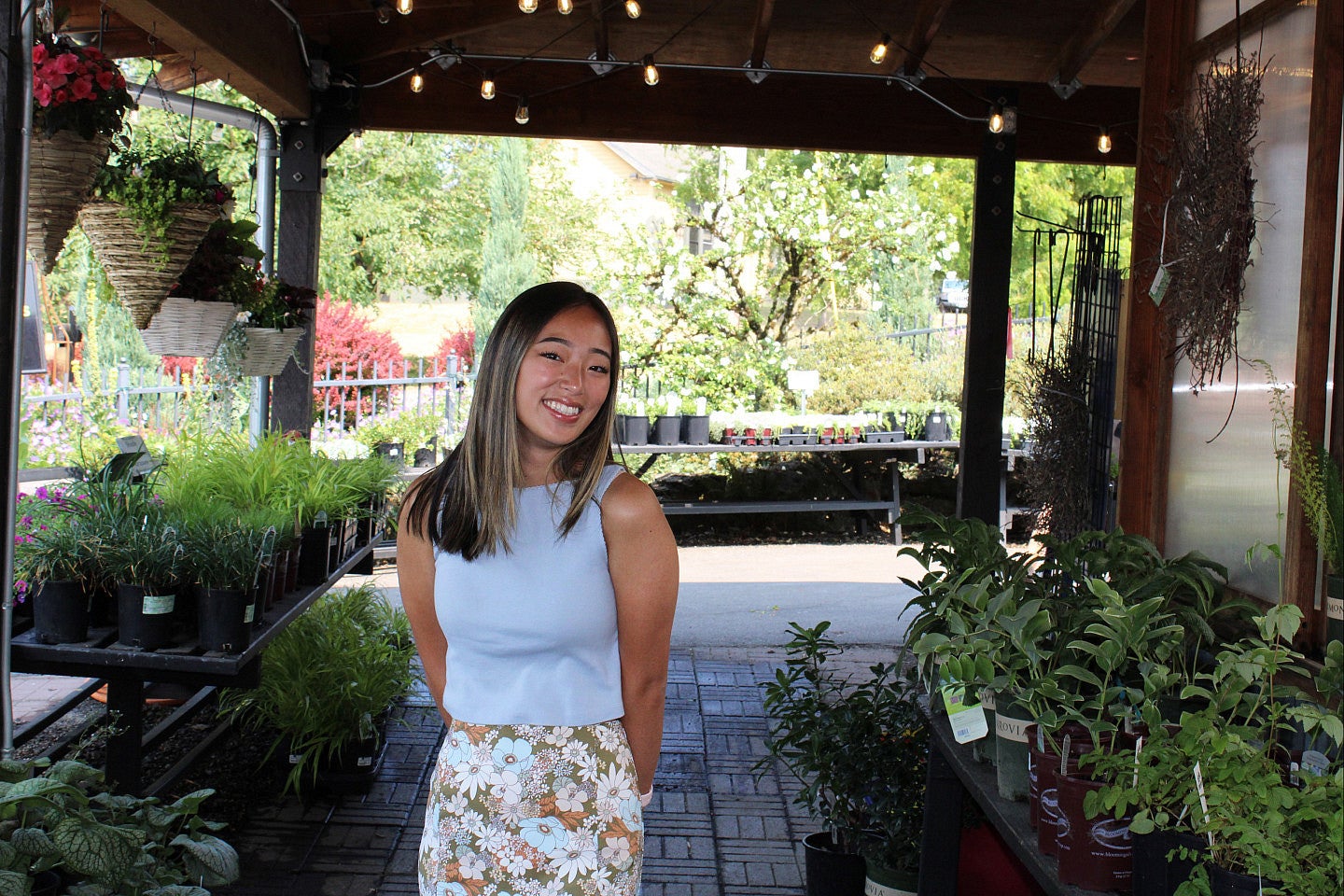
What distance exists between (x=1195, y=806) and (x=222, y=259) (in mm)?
3114

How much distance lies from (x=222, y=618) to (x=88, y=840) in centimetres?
98

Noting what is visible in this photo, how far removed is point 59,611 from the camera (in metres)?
3.04

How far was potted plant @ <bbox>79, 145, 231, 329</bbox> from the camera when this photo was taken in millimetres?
3086

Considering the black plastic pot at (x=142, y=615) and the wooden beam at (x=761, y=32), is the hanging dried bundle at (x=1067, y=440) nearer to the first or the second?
the wooden beam at (x=761, y=32)

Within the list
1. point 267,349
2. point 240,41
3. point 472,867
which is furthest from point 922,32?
point 472,867

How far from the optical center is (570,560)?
1884 millimetres

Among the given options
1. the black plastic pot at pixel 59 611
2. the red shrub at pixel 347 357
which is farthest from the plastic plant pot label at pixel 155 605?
the red shrub at pixel 347 357

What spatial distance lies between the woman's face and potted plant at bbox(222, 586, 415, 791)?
2.51m

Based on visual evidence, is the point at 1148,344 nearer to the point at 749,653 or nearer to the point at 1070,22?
the point at 1070,22

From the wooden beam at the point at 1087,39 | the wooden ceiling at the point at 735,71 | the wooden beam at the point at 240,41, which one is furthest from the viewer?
the wooden ceiling at the point at 735,71

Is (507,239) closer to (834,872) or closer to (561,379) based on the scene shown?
(834,872)

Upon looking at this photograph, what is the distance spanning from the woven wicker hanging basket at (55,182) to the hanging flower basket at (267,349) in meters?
1.47

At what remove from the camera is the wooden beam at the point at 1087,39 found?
15.5 feet

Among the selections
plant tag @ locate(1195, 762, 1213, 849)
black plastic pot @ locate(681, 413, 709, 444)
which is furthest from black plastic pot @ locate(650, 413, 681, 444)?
plant tag @ locate(1195, 762, 1213, 849)
